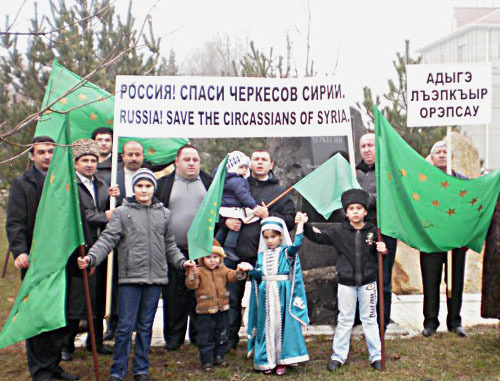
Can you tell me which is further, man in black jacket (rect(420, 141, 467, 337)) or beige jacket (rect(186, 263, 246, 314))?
man in black jacket (rect(420, 141, 467, 337))

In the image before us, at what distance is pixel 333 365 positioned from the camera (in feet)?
17.5

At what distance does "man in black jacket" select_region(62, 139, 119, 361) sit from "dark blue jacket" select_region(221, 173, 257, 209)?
1.10 metres

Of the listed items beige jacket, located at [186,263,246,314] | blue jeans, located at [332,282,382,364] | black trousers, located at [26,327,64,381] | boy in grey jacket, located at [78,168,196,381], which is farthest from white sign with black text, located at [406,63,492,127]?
black trousers, located at [26,327,64,381]

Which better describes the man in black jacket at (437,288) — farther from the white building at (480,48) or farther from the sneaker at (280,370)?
the white building at (480,48)

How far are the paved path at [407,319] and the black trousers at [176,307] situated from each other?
24 centimetres

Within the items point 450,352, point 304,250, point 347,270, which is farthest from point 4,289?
point 450,352

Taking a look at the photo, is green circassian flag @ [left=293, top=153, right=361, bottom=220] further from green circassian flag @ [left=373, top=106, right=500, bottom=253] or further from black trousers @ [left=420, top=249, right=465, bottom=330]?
black trousers @ [left=420, top=249, right=465, bottom=330]

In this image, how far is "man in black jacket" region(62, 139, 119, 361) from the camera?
17.0 feet

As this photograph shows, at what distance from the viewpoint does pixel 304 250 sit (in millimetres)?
8219

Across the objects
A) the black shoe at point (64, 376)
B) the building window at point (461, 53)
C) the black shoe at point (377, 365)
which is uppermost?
the building window at point (461, 53)

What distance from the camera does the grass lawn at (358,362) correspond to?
5.17 metres

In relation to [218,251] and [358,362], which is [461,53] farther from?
[218,251]

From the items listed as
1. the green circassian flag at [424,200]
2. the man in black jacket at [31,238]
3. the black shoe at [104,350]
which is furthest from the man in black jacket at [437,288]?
the man in black jacket at [31,238]

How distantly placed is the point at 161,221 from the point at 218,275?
2.52 ft
